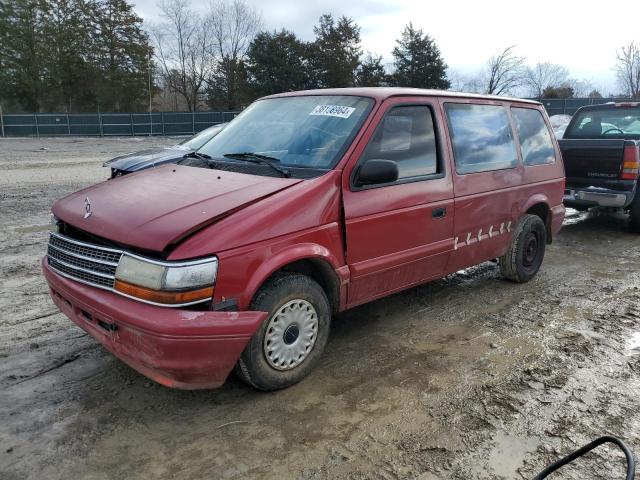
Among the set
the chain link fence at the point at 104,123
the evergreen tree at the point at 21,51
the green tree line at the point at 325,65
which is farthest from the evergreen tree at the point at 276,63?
the evergreen tree at the point at 21,51

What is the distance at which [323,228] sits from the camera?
10.8ft

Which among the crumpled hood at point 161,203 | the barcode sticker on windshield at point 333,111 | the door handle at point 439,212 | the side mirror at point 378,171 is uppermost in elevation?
the barcode sticker on windshield at point 333,111

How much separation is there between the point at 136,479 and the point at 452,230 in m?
2.98

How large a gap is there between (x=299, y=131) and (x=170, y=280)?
1.66 meters

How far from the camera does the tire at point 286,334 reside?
3.01m

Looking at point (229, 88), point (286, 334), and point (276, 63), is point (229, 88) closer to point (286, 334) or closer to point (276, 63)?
point (276, 63)

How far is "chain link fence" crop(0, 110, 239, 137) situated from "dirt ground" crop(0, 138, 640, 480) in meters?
26.8

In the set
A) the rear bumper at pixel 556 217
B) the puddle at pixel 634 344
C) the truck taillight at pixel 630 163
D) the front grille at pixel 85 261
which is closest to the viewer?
the front grille at pixel 85 261

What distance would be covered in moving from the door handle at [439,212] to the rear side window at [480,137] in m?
0.40

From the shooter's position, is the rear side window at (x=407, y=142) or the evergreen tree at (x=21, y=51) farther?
the evergreen tree at (x=21, y=51)

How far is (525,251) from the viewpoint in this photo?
5355mm

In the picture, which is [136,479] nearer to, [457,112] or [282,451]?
[282,451]

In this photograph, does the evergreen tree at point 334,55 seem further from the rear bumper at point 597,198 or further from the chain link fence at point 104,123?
the rear bumper at point 597,198

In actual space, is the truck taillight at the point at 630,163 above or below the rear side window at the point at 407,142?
below
